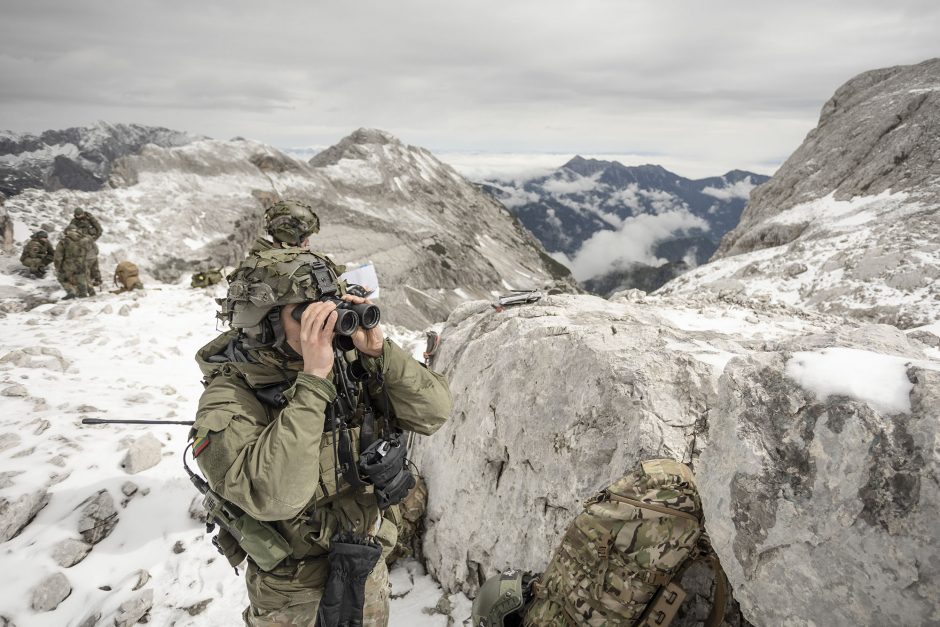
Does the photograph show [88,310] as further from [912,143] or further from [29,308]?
[912,143]

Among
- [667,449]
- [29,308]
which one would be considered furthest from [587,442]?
[29,308]

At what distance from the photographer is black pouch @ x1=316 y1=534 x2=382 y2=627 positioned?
3.51m

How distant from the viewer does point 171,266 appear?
25141 mm

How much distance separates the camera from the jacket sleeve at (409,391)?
12.1 ft

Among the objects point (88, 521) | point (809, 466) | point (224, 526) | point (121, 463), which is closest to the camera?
point (809, 466)

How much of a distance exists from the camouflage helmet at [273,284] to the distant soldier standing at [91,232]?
17.6 m

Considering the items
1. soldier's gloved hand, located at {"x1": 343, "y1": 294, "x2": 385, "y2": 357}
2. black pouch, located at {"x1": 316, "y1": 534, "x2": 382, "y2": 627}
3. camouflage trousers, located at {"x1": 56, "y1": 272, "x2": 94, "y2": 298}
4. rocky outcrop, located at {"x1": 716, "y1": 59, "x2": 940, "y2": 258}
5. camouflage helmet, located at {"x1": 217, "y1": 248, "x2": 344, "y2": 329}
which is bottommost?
camouflage trousers, located at {"x1": 56, "y1": 272, "x2": 94, "y2": 298}

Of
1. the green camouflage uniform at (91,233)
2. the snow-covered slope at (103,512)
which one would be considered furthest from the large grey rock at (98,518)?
the green camouflage uniform at (91,233)

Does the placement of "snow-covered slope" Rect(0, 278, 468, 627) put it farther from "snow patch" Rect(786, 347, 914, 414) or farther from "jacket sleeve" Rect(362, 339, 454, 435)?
"snow patch" Rect(786, 347, 914, 414)

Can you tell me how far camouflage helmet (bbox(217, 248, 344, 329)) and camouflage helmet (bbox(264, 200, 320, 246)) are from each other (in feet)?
19.6

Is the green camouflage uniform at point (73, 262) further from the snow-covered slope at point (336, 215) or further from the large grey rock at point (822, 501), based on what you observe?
the large grey rock at point (822, 501)

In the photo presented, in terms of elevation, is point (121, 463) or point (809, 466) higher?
point (809, 466)

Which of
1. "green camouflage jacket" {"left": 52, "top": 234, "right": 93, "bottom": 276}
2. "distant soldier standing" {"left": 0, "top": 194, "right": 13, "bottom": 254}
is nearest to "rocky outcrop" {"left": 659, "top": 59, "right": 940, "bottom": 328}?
"green camouflage jacket" {"left": 52, "top": 234, "right": 93, "bottom": 276}

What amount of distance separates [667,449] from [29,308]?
19.6m
